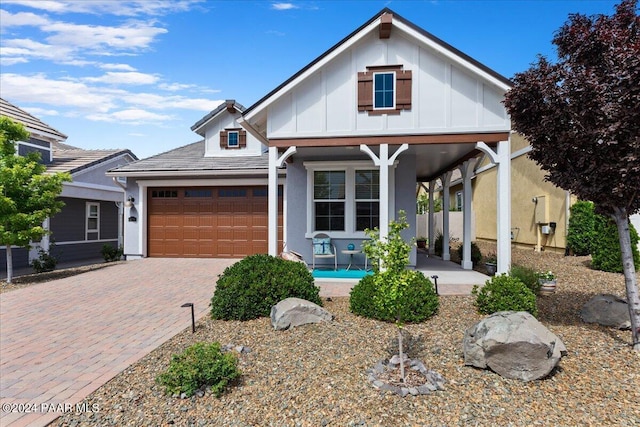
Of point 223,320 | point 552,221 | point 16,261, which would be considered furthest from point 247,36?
point 552,221

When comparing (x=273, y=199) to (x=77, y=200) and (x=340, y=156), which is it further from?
(x=77, y=200)

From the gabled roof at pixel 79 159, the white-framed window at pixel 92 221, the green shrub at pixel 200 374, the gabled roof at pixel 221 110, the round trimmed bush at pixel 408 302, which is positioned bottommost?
the green shrub at pixel 200 374

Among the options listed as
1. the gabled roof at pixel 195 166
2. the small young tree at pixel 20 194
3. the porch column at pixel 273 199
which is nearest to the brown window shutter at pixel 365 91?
the porch column at pixel 273 199

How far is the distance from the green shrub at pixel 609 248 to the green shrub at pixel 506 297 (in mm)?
5486

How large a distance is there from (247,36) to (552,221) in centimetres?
1245

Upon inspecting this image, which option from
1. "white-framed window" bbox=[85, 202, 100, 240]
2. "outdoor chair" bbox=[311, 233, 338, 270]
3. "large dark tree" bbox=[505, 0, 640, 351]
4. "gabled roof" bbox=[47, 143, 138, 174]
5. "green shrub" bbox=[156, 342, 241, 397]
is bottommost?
"green shrub" bbox=[156, 342, 241, 397]

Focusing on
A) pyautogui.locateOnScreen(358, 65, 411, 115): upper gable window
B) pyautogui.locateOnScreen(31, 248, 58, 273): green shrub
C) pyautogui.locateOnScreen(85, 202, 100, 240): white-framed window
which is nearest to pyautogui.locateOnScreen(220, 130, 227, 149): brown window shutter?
pyautogui.locateOnScreen(85, 202, 100, 240): white-framed window

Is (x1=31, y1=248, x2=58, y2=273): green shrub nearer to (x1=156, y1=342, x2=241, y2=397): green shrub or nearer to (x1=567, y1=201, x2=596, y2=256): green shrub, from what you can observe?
(x1=156, y1=342, x2=241, y2=397): green shrub

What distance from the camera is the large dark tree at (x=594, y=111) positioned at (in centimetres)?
406

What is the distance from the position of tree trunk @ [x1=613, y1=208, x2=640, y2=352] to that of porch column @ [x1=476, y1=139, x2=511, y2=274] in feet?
9.68

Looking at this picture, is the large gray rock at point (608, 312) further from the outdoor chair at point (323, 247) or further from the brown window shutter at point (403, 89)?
the outdoor chair at point (323, 247)

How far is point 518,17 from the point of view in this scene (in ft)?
35.9

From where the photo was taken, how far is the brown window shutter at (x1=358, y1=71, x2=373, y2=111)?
8.19 meters

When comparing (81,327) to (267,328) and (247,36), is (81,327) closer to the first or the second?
(267,328)
